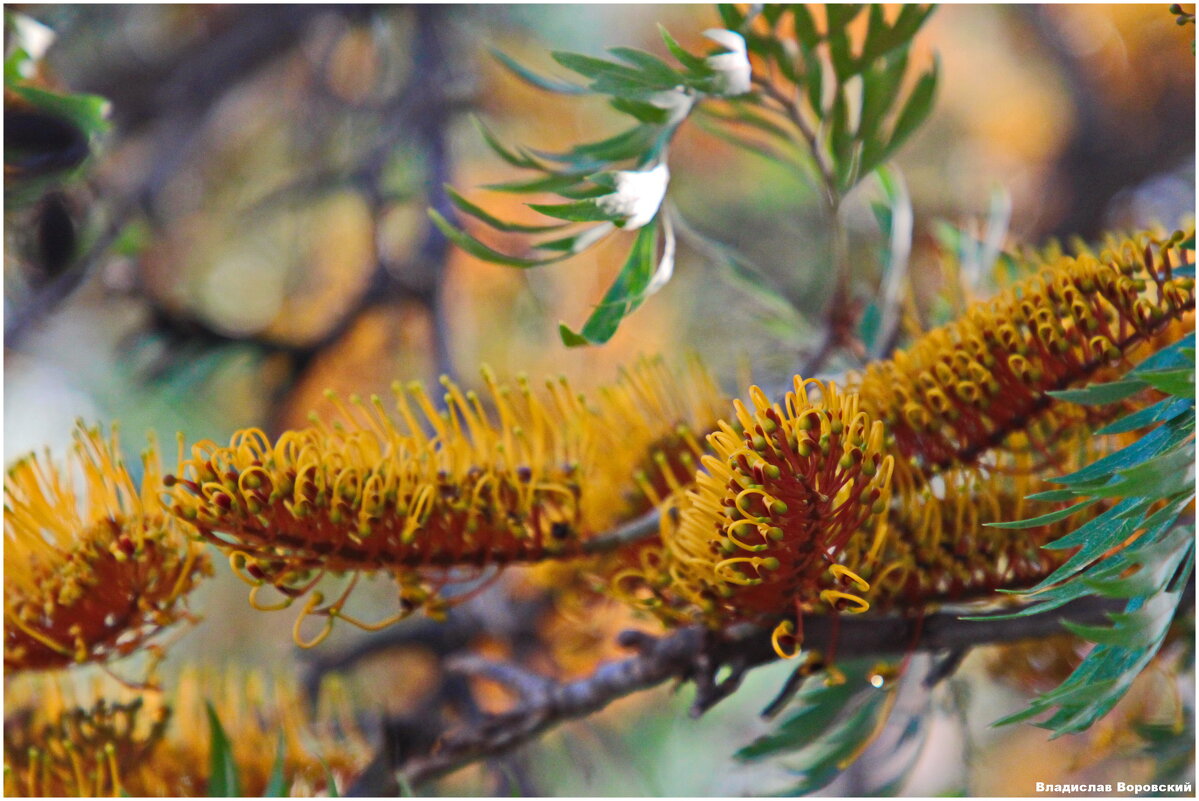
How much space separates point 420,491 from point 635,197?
0.08m

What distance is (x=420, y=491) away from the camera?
8.2 inches

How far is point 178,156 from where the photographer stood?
55cm

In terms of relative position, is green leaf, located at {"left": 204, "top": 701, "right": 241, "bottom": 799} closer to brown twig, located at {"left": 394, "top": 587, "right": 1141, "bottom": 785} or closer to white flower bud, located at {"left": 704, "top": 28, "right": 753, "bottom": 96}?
brown twig, located at {"left": 394, "top": 587, "right": 1141, "bottom": 785}

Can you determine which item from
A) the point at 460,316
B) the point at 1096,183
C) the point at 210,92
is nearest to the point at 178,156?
the point at 210,92

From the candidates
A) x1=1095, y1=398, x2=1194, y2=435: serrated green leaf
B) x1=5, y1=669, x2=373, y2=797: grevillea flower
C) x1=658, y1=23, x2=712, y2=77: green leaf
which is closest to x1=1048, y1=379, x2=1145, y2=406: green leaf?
x1=1095, y1=398, x2=1194, y2=435: serrated green leaf

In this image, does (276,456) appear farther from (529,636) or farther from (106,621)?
(529,636)

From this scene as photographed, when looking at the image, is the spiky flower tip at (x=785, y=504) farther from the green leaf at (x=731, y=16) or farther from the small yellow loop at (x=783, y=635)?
the green leaf at (x=731, y=16)

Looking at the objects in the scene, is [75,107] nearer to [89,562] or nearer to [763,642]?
[89,562]

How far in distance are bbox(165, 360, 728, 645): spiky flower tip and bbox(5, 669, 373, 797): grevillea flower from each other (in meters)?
0.09

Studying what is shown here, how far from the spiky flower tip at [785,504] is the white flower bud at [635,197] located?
53mm

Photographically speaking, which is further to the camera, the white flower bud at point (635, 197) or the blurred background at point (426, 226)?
the blurred background at point (426, 226)

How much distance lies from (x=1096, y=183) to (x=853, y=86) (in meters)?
0.44

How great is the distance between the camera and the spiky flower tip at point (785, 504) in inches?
6.4

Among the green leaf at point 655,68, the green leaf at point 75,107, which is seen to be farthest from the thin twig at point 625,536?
the green leaf at point 75,107
